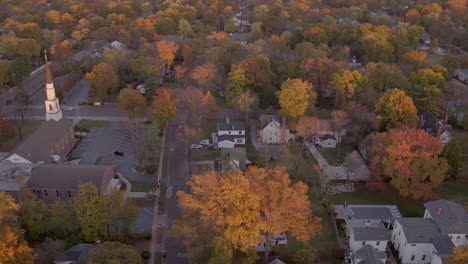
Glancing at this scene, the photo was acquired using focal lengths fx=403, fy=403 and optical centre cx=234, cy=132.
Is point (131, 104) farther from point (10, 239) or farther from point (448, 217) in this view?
point (448, 217)

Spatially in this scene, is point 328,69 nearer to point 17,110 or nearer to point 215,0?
point 17,110

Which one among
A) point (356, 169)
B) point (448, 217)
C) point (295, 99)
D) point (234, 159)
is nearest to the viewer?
point (448, 217)

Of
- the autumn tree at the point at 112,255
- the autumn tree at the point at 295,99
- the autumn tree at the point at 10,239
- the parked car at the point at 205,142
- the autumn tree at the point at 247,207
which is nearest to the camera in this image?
the autumn tree at the point at 112,255

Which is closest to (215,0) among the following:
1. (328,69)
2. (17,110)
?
(328,69)

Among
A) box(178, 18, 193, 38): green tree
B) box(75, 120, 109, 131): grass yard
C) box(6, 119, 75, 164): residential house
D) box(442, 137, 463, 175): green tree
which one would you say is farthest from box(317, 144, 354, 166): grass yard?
box(178, 18, 193, 38): green tree

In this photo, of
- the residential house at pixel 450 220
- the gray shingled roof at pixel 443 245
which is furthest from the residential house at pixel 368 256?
the residential house at pixel 450 220

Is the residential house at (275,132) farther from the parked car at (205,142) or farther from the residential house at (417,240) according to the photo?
the residential house at (417,240)

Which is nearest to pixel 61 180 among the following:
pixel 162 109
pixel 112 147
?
pixel 112 147
